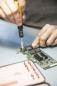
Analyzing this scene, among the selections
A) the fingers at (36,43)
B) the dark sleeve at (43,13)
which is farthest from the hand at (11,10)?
the dark sleeve at (43,13)

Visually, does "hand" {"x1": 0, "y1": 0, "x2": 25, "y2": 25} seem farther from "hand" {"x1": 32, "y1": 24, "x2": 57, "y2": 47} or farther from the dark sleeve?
the dark sleeve

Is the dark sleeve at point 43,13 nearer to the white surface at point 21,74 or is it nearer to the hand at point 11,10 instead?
the hand at point 11,10

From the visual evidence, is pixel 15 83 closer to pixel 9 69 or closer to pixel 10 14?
pixel 9 69

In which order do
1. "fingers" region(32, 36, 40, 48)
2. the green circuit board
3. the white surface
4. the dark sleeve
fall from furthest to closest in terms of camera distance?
the dark sleeve < "fingers" region(32, 36, 40, 48) < the green circuit board < the white surface

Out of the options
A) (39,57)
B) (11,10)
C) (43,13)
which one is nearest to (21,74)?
(39,57)

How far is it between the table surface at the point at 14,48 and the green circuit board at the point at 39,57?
0.06 feet

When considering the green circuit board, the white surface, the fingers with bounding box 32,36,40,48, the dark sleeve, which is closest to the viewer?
the white surface

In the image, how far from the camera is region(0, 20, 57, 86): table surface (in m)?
0.64

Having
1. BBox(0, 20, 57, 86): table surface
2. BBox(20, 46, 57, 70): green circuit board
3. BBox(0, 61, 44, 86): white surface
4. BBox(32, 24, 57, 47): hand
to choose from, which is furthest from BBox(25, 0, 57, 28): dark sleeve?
BBox(0, 61, 44, 86): white surface

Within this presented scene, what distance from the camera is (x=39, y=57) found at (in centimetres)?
73

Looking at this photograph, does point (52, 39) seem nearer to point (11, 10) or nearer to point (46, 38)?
point (46, 38)

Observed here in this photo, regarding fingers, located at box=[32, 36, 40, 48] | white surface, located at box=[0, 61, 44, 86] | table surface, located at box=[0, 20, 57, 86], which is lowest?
table surface, located at box=[0, 20, 57, 86]

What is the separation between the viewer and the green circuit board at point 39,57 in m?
0.69

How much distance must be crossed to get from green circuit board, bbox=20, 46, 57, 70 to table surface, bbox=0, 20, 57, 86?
0.06 ft
